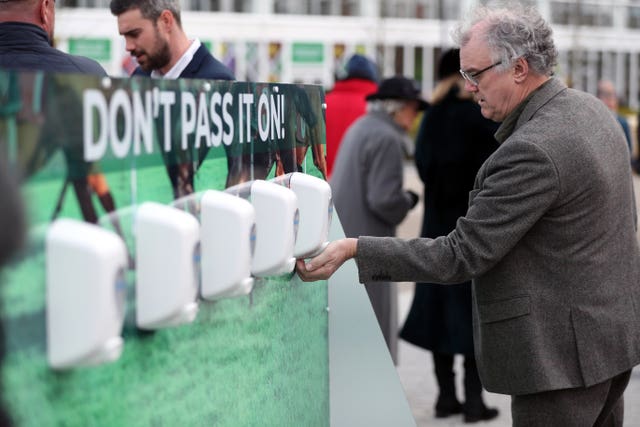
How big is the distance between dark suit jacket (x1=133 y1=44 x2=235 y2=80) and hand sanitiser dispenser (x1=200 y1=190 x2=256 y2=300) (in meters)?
2.59

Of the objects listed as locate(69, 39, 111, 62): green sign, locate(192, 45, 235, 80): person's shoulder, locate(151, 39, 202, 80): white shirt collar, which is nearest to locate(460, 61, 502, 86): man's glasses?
locate(192, 45, 235, 80): person's shoulder

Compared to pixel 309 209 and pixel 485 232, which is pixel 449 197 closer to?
pixel 485 232

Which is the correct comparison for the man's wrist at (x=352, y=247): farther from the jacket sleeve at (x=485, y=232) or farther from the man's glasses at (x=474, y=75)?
the man's glasses at (x=474, y=75)

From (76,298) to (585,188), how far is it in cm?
173

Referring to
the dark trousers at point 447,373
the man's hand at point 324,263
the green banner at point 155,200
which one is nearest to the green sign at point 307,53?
the dark trousers at point 447,373

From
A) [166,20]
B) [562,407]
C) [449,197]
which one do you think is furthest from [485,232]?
[449,197]

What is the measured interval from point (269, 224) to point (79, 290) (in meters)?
0.80

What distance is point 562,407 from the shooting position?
2945mm

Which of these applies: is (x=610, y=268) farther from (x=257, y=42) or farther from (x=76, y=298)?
(x=257, y=42)

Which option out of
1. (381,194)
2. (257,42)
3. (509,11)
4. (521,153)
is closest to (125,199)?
(521,153)

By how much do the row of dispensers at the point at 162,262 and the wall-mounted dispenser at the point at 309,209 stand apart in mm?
40

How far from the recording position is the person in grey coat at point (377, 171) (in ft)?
19.8

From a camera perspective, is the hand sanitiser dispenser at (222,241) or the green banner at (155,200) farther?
the hand sanitiser dispenser at (222,241)

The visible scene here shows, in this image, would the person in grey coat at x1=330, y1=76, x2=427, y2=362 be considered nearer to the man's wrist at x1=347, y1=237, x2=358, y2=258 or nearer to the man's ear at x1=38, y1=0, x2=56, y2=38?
the man's ear at x1=38, y1=0, x2=56, y2=38
